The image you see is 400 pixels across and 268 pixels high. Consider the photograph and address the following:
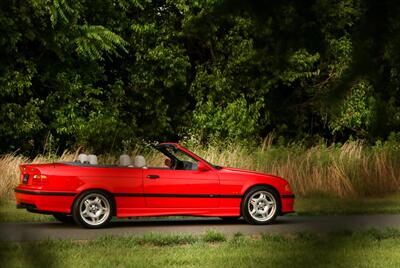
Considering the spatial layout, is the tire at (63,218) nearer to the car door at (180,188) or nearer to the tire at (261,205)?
the car door at (180,188)

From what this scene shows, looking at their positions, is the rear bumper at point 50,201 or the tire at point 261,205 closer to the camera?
the rear bumper at point 50,201

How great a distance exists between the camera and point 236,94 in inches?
1300

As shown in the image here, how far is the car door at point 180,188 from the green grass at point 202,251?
2.29m

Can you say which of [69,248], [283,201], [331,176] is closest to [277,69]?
[69,248]

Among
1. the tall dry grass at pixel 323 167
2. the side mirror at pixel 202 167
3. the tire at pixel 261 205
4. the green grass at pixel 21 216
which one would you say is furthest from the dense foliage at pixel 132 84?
the side mirror at pixel 202 167

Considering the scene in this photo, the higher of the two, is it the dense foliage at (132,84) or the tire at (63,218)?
the dense foliage at (132,84)

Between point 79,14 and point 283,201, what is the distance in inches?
691

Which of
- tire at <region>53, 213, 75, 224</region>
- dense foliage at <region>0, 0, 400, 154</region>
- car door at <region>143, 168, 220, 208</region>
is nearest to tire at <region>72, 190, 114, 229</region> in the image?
car door at <region>143, 168, 220, 208</region>

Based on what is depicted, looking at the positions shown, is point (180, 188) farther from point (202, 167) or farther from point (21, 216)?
point (21, 216)

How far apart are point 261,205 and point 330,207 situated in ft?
12.0

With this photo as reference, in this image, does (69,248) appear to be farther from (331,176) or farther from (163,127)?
(163,127)

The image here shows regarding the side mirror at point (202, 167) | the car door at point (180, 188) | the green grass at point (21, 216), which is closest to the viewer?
the car door at point (180, 188)

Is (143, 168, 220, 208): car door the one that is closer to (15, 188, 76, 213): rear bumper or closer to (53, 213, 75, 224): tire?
(15, 188, 76, 213): rear bumper

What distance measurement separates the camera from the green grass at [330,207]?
15891mm
